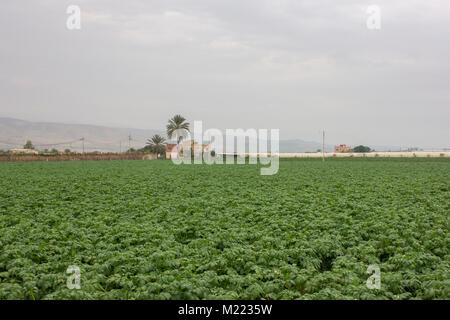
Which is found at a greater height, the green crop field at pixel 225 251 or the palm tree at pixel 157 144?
the palm tree at pixel 157 144

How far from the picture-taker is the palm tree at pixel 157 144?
12131 centimetres

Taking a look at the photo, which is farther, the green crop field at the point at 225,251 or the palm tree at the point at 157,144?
the palm tree at the point at 157,144

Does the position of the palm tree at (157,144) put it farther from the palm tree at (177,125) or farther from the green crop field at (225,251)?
the green crop field at (225,251)

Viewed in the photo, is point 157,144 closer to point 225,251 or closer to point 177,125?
point 177,125

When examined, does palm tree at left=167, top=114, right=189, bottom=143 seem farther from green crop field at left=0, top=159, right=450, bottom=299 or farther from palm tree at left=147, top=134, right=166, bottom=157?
green crop field at left=0, top=159, right=450, bottom=299

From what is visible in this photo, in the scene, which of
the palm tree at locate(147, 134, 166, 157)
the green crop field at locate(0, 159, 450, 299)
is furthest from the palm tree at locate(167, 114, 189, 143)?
the green crop field at locate(0, 159, 450, 299)

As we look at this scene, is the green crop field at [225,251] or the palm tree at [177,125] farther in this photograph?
the palm tree at [177,125]

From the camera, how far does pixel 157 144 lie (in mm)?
122250

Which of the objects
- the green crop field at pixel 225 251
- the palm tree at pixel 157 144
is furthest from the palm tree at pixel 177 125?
the green crop field at pixel 225 251
